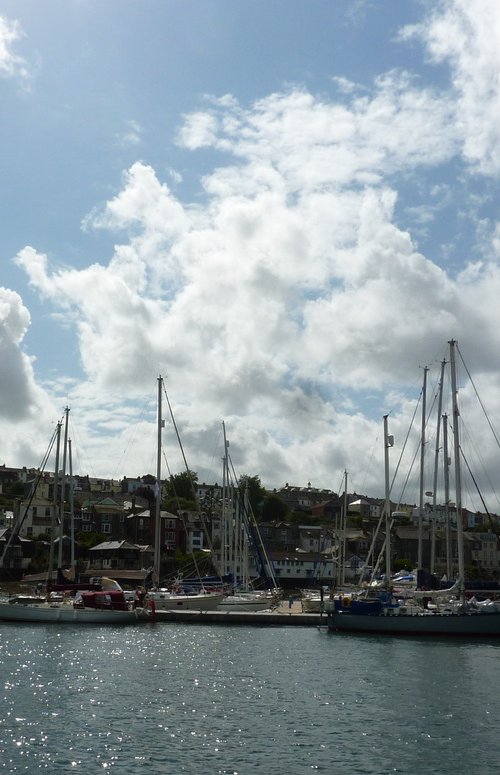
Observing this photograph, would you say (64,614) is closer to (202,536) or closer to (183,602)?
(183,602)

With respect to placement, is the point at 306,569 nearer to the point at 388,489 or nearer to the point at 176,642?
the point at 388,489

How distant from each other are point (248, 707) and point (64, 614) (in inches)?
1380

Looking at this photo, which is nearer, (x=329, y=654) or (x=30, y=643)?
(x=329, y=654)

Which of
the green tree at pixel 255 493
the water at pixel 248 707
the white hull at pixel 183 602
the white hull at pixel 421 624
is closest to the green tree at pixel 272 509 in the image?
the green tree at pixel 255 493

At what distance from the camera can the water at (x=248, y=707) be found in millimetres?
23656

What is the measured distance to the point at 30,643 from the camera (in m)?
52.0

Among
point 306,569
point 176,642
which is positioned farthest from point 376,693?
point 306,569

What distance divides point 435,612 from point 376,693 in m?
22.3

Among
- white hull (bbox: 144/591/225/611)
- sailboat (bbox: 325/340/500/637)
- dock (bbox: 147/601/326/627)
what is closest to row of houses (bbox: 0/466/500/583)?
white hull (bbox: 144/591/225/611)

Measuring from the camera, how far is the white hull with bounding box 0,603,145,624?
6238 centimetres

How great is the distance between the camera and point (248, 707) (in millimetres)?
31156

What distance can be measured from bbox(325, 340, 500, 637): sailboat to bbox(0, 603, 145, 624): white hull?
50.1 feet

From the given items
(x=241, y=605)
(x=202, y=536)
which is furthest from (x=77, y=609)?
(x=202, y=536)

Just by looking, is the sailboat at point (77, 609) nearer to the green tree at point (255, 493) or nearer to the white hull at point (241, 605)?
the white hull at point (241, 605)
